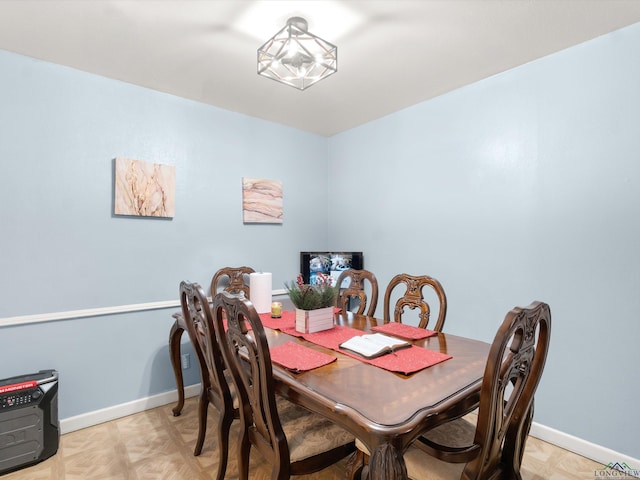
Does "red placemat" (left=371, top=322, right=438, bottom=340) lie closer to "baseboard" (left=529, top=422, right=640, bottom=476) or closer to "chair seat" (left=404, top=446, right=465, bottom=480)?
"chair seat" (left=404, top=446, right=465, bottom=480)

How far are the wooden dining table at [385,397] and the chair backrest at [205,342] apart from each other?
1.44 feet

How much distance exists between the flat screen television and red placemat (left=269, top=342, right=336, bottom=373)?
5.81 feet

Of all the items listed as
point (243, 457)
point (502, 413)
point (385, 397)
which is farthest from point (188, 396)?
point (502, 413)

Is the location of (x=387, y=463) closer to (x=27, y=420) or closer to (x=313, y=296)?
(x=313, y=296)

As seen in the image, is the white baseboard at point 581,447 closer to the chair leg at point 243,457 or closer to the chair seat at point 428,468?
the chair seat at point 428,468

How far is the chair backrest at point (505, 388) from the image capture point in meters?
1.10

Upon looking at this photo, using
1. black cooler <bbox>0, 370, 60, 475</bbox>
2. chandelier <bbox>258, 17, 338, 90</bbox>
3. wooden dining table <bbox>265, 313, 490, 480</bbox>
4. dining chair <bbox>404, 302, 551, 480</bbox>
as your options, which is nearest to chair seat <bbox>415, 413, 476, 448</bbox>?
dining chair <bbox>404, 302, 551, 480</bbox>

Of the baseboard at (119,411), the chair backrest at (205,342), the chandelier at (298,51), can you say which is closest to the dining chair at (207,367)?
the chair backrest at (205,342)

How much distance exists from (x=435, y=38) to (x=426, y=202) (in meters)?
1.32

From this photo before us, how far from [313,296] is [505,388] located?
3.39ft

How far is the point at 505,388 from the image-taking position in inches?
47.7

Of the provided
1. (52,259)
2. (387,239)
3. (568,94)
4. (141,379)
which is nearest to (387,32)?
(568,94)

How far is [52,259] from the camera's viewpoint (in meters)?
2.35

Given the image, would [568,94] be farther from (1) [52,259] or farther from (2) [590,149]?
(1) [52,259]
